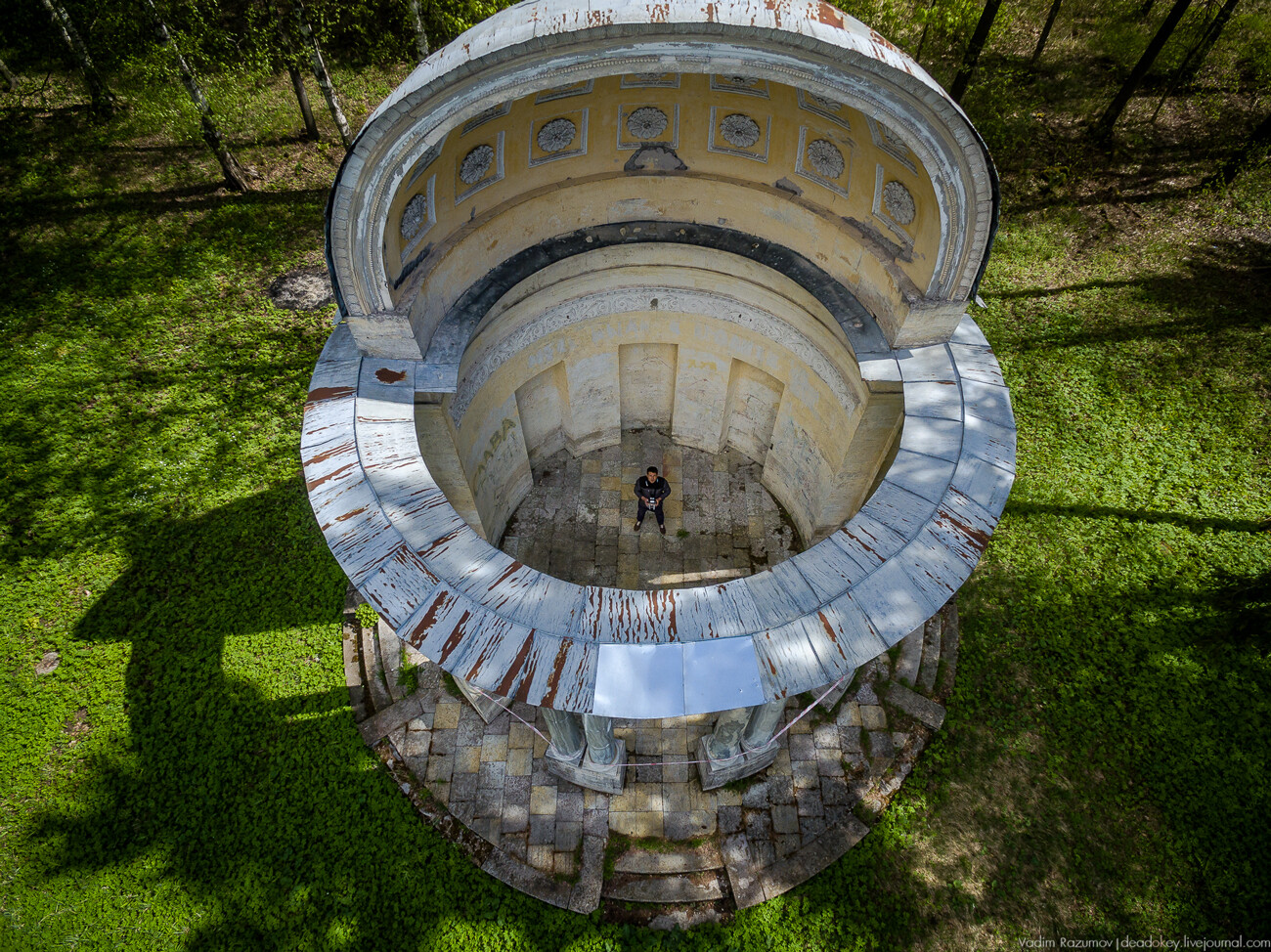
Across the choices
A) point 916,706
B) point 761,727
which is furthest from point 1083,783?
point 761,727

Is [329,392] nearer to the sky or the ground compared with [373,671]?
nearer to the sky

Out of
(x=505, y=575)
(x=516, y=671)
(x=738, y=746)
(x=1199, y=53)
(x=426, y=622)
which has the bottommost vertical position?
(x=738, y=746)

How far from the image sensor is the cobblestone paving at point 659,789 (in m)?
8.66

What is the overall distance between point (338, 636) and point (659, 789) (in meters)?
5.76

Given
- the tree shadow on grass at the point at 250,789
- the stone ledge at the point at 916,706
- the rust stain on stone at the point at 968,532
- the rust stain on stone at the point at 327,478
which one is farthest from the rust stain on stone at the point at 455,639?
the stone ledge at the point at 916,706

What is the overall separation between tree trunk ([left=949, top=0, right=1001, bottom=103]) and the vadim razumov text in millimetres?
16480

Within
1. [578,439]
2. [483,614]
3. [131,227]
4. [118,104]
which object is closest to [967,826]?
[483,614]

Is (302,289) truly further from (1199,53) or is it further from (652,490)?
(1199,53)

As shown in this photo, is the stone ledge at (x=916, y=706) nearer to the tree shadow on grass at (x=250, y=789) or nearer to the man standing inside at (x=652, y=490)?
the man standing inside at (x=652, y=490)

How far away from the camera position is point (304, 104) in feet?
56.1

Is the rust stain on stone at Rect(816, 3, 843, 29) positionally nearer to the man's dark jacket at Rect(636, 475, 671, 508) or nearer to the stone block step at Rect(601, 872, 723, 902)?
the man's dark jacket at Rect(636, 475, 671, 508)

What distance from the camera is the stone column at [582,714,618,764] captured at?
776 cm

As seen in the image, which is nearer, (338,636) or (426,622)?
(426,622)

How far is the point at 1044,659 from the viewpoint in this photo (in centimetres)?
1054
